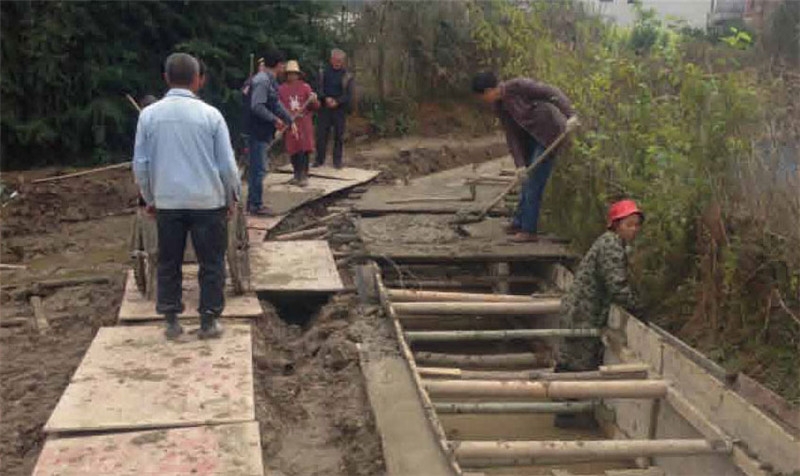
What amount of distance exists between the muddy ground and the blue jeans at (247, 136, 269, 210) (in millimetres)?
394

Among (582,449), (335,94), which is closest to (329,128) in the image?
(335,94)

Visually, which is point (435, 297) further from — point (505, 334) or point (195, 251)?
point (195, 251)

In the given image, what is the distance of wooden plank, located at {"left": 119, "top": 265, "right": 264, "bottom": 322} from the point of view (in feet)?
17.6

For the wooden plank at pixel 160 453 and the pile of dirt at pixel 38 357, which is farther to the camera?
the pile of dirt at pixel 38 357

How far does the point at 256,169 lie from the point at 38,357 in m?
3.56

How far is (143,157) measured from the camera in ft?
15.5

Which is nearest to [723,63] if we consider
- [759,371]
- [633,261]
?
[633,261]

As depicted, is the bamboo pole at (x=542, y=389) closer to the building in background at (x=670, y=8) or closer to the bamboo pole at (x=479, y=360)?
the bamboo pole at (x=479, y=360)

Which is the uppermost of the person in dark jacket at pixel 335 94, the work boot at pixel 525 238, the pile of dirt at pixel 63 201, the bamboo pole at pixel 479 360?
the person in dark jacket at pixel 335 94

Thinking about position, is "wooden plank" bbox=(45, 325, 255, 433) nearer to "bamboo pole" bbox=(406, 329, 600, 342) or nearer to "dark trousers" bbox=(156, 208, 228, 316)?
"dark trousers" bbox=(156, 208, 228, 316)

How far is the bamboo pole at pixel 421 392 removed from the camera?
3908mm

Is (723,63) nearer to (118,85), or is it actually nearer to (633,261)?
(633,261)

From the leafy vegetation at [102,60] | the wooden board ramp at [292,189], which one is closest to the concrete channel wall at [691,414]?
the wooden board ramp at [292,189]

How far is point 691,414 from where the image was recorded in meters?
4.65
